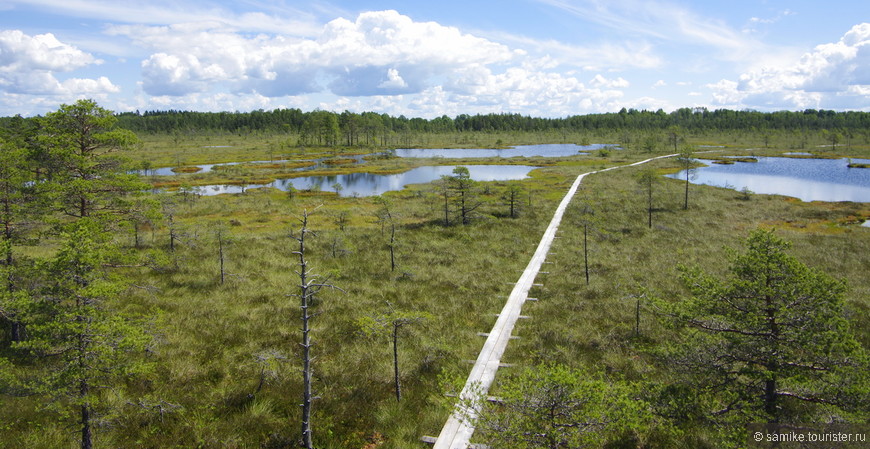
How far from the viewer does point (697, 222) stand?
4219 cm

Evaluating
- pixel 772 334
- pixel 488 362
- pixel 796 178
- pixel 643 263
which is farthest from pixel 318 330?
pixel 796 178

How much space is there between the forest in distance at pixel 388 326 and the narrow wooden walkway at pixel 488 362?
0.49 metres

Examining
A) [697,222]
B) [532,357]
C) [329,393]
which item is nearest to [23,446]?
[329,393]

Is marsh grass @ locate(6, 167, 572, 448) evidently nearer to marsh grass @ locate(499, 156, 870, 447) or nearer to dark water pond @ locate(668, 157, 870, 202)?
marsh grass @ locate(499, 156, 870, 447)

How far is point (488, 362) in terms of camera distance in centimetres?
1552

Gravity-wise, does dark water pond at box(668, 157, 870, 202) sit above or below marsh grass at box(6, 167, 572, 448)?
above

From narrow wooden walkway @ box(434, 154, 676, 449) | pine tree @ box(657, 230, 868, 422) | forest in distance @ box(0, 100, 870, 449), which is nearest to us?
pine tree @ box(657, 230, 868, 422)

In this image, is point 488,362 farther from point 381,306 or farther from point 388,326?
point 381,306

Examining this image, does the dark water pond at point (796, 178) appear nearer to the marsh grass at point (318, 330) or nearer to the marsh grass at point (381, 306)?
the marsh grass at point (381, 306)

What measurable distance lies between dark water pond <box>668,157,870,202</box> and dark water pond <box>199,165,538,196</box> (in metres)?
31.2

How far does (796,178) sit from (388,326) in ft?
284

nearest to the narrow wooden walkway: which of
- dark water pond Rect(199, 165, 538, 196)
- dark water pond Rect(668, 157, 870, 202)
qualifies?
dark water pond Rect(199, 165, 538, 196)

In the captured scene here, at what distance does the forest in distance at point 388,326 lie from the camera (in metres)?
9.23

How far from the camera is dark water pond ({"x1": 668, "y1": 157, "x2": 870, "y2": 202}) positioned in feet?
200
